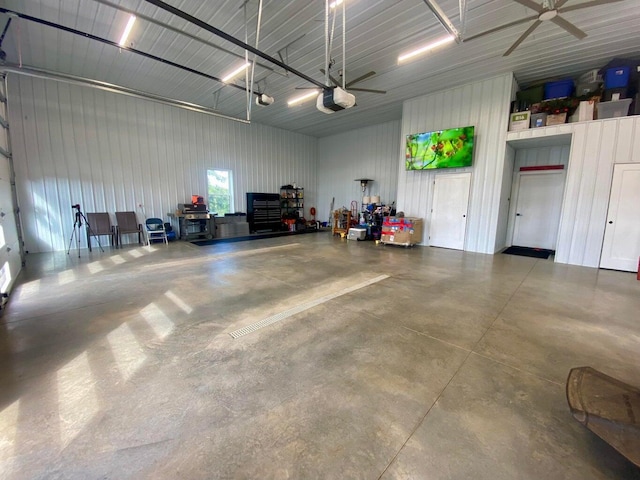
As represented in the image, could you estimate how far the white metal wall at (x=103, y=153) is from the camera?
5.82 metres

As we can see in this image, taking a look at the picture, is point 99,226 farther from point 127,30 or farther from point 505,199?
point 505,199

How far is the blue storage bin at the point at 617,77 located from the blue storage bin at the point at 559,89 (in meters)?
0.58

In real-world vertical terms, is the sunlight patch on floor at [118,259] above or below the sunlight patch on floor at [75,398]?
above

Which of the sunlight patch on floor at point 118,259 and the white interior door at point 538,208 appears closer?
the sunlight patch on floor at point 118,259

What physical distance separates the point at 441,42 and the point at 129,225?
819 centimetres

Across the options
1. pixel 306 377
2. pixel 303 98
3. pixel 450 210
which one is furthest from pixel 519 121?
pixel 306 377

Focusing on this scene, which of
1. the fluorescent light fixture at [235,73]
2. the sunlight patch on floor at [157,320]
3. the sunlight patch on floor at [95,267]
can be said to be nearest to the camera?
the sunlight patch on floor at [157,320]

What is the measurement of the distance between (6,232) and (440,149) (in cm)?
861

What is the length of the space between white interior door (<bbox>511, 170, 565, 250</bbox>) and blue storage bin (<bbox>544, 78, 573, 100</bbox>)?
5.89 ft

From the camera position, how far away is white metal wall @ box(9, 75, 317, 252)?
5.82 m

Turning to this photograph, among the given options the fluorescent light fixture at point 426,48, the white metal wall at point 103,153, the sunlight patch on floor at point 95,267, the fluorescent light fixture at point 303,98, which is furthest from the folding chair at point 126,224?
the fluorescent light fixture at point 426,48

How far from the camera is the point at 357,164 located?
10.5 meters

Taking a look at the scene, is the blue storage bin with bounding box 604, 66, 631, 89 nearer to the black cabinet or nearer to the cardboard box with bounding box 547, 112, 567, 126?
the cardboard box with bounding box 547, 112, 567, 126

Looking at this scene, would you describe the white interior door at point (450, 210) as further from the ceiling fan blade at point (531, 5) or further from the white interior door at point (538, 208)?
the ceiling fan blade at point (531, 5)
